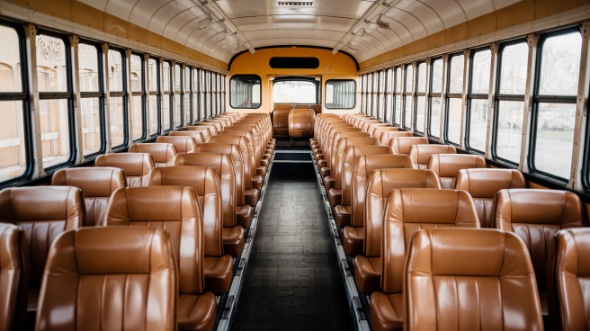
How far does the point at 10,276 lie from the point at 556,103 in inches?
181

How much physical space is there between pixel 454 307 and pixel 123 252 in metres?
1.49

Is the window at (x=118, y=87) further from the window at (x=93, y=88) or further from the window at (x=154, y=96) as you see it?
the window at (x=154, y=96)

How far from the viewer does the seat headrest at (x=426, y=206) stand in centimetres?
306

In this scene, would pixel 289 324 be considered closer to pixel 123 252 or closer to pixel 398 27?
pixel 123 252

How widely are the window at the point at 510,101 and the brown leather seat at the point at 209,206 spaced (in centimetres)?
342

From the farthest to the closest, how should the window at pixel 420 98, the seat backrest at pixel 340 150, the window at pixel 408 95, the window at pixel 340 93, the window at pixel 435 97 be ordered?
1. the window at pixel 340 93
2. the window at pixel 408 95
3. the window at pixel 420 98
4. the window at pixel 435 97
5. the seat backrest at pixel 340 150

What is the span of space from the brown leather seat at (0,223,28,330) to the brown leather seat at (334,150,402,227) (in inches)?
119

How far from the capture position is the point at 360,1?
24.7 ft

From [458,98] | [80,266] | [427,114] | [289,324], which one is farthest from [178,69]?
[80,266]

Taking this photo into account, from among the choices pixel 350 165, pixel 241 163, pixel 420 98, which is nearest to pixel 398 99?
pixel 420 98

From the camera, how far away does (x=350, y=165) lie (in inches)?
209

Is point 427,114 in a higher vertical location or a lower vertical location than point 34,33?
lower

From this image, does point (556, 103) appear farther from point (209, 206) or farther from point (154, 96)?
point (154, 96)

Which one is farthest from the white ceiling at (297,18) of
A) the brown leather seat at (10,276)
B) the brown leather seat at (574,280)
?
the brown leather seat at (10,276)
